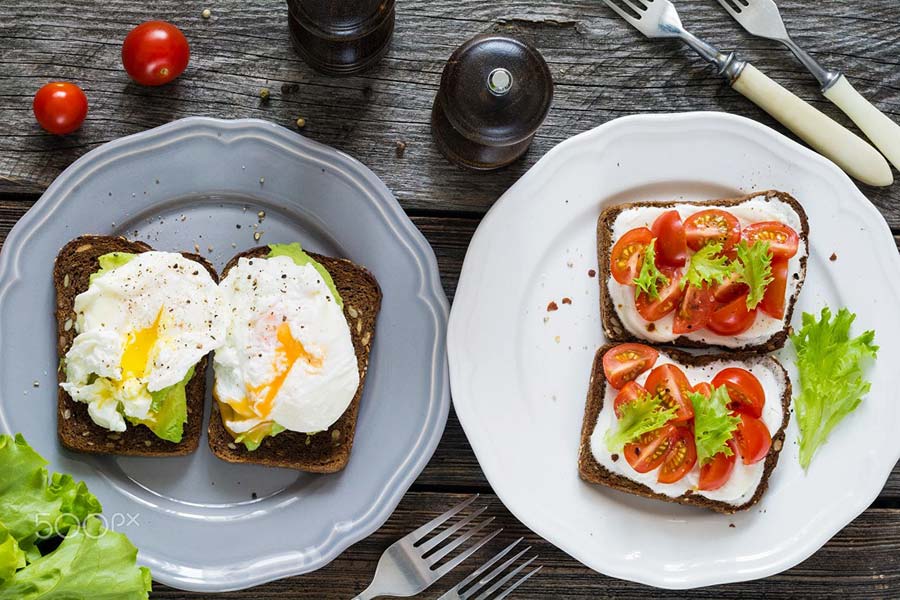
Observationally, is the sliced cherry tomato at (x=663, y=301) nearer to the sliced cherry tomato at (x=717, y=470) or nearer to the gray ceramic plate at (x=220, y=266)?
the sliced cherry tomato at (x=717, y=470)

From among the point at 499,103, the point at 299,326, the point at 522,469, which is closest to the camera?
the point at 499,103

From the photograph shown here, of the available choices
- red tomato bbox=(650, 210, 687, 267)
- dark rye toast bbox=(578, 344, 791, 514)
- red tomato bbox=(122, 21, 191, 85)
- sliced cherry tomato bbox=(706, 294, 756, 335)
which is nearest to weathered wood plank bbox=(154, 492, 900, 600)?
dark rye toast bbox=(578, 344, 791, 514)

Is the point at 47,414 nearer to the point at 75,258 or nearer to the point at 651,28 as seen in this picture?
the point at 75,258

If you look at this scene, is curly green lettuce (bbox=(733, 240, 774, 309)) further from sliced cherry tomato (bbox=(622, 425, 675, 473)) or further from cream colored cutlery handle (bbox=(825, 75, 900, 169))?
cream colored cutlery handle (bbox=(825, 75, 900, 169))

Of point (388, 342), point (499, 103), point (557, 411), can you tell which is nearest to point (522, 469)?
point (557, 411)

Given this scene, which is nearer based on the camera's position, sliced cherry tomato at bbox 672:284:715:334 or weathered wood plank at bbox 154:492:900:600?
sliced cherry tomato at bbox 672:284:715:334

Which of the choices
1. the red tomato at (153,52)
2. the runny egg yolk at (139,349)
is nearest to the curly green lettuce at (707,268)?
the runny egg yolk at (139,349)

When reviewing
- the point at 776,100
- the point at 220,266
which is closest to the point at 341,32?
the point at 220,266
